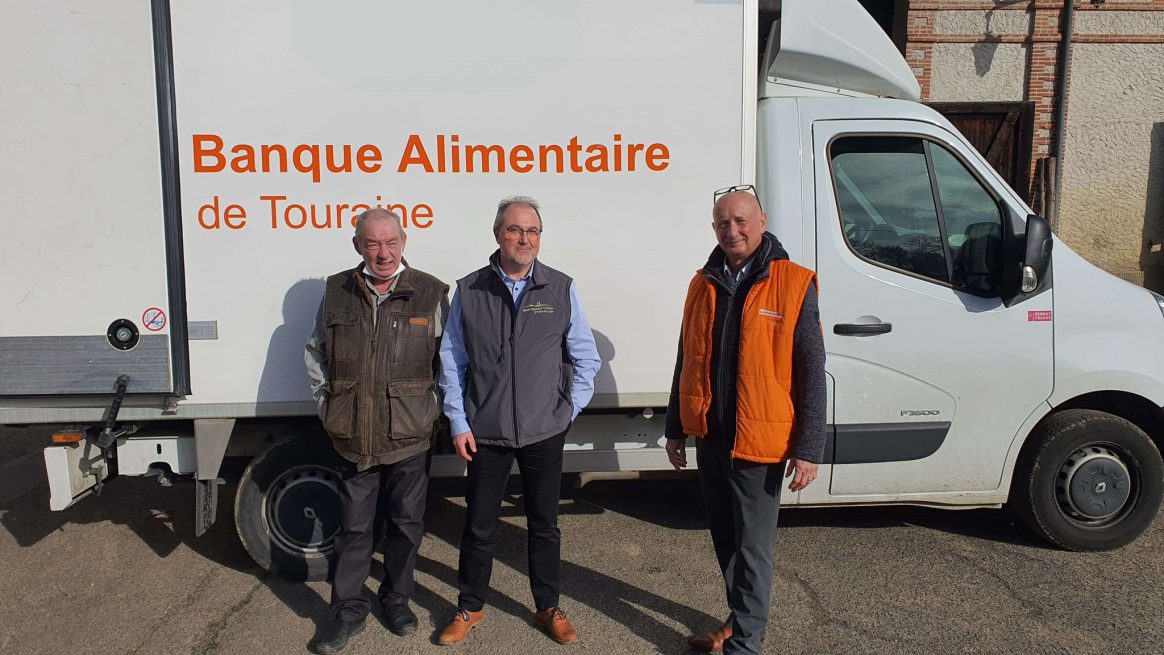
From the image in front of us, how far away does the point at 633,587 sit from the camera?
3656 millimetres

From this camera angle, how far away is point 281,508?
12.1 feet

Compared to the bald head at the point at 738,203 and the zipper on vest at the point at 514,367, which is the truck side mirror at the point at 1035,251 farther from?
the zipper on vest at the point at 514,367

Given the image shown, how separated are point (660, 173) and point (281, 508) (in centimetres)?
245

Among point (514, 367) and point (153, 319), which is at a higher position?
point (153, 319)

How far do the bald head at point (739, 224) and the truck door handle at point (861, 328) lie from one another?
3.41ft

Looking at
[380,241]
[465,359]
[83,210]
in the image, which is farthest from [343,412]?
[83,210]

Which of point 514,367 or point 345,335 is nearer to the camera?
point 514,367

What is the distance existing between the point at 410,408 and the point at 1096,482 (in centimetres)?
343

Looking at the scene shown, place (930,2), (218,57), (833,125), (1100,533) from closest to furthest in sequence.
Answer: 1. (218,57)
2. (833,125)
3. (1100,533)
4. (930,2)

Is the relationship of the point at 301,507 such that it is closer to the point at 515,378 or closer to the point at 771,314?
the point at 515,378

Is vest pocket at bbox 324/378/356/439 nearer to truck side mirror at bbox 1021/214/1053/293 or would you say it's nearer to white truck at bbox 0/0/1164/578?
white truck at bbox 0/0/1164/578

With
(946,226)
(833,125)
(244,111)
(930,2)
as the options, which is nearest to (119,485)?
(244,111)

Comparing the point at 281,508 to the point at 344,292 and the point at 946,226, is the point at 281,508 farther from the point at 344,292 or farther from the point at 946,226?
the point at 946,226

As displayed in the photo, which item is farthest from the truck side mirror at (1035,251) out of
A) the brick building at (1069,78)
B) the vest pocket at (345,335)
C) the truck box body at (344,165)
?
the brick building at (1069,78)
